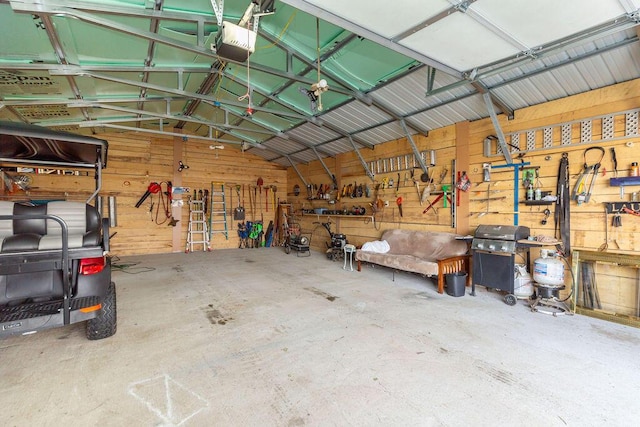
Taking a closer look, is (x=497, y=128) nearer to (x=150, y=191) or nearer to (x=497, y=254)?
(x=497, y=254)

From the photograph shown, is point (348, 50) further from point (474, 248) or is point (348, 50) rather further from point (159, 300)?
point (159, 300)

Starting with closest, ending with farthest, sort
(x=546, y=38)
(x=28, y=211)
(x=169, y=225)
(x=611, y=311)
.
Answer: (x=546, y=38), (x=28, y=211), (x=611, y=311), (x=169, y=225)

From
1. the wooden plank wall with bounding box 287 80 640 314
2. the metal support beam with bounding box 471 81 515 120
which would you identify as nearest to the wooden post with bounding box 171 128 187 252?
the wooden plank wall with bounding box 287 80 640 314

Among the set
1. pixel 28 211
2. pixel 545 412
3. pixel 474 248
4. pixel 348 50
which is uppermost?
pixel 348 50

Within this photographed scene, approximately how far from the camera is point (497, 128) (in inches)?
166

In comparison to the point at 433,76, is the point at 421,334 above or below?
below

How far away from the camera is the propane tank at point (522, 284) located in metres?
3.92

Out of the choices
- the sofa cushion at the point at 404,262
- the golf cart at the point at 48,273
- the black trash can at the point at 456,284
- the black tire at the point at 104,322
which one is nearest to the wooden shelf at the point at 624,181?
the black trash can at the point at 456,284

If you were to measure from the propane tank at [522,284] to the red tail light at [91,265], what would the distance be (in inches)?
192

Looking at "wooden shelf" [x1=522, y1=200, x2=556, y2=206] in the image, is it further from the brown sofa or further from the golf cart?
the golf cart

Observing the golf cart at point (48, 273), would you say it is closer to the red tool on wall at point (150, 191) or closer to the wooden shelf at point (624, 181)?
the red tool on wall at point (150, 191)

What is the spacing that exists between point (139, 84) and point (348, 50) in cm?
337

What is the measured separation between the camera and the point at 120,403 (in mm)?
1896

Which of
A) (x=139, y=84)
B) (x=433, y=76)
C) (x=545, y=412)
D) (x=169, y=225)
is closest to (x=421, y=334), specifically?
(x=545, y=412)
